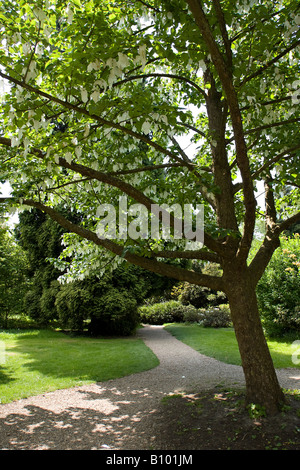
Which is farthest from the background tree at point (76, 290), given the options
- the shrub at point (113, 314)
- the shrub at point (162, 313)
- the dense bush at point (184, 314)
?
the shrub at point (162, 313)

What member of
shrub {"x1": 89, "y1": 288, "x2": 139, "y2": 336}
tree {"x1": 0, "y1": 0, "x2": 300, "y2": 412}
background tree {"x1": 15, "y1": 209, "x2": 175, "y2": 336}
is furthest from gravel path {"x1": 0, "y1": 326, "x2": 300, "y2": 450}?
shrub {"x1": 89, "y1": 288, "x2": 139, "y2": 336}

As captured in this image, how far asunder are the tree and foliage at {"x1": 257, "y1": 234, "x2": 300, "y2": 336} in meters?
6.30

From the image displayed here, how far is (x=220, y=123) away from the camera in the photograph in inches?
214

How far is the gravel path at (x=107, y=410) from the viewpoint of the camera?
4.12 m

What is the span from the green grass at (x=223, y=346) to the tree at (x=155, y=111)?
4769 millimetres

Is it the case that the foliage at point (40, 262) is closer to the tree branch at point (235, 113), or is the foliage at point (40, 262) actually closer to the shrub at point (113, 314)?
the shrub at point (113, 314)

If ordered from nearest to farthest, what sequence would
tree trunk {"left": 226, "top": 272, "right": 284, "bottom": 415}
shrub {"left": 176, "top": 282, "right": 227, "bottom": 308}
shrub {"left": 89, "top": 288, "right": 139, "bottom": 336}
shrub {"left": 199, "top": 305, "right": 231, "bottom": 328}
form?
tree trunk {"left": 226, "top": 272, "right": 284, "bottom": 415}
shrub {"left": 89, "top": 288, "right": 139, "bottom": 336}
shrub {"left": 199, "top": 305, "right": 231, "bottom": 328}
shrub {"left": 176, "top": 282, "right": 227, "bottom": 308}

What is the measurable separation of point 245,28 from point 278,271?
9.11 metres

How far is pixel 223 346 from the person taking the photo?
11.1 metres

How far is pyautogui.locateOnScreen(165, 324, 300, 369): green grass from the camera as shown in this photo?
877 cm

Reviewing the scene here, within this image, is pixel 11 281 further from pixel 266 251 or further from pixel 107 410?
pixel 266 251

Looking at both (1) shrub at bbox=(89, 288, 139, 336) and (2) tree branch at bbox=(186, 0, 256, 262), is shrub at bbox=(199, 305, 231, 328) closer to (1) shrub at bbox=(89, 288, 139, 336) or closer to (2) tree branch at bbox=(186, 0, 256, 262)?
(1) shrub at bbox=(89, 288, 139, 336)

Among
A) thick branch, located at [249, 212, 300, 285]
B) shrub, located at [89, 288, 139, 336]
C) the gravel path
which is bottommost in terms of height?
the gravel path
